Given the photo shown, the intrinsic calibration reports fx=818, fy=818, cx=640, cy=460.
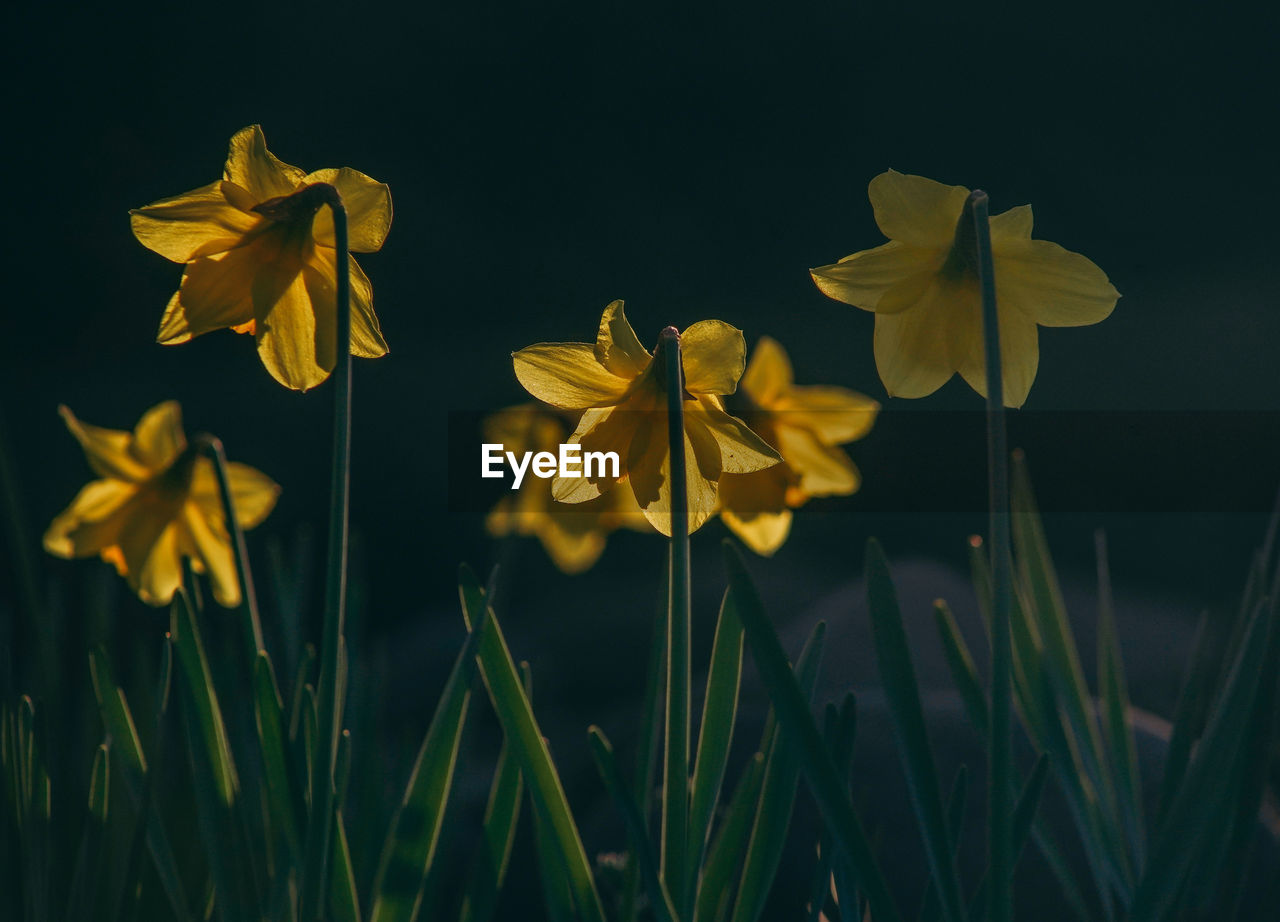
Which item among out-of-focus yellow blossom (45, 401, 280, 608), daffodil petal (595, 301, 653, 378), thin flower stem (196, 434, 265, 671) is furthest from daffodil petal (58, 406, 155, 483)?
daffodil petal (595, 301, 653, 378)

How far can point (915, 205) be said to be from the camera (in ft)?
1.29

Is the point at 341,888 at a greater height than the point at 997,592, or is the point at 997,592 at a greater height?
the point at 997,592

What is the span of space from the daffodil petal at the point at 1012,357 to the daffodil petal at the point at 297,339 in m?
0.33

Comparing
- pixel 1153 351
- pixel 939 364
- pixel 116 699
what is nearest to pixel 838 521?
pixel 1153 351

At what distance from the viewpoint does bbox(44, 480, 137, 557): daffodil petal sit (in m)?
0.61

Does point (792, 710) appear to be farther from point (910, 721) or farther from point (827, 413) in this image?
point (827, 413)

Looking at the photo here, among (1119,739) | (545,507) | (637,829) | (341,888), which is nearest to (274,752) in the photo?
(341,888)

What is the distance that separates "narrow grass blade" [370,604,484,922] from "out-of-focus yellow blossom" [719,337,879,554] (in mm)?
227

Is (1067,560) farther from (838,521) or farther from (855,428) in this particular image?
(855,428)

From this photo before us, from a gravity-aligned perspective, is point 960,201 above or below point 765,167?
below

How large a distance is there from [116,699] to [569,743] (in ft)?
2.45

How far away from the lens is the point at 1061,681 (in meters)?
0.58

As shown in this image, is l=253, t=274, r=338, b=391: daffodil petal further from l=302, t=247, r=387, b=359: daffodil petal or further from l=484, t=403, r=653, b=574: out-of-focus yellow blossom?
l=484, t=403, r=653, b=574: out-of-focus yellow blossom

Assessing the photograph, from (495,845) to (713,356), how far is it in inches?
11.9
